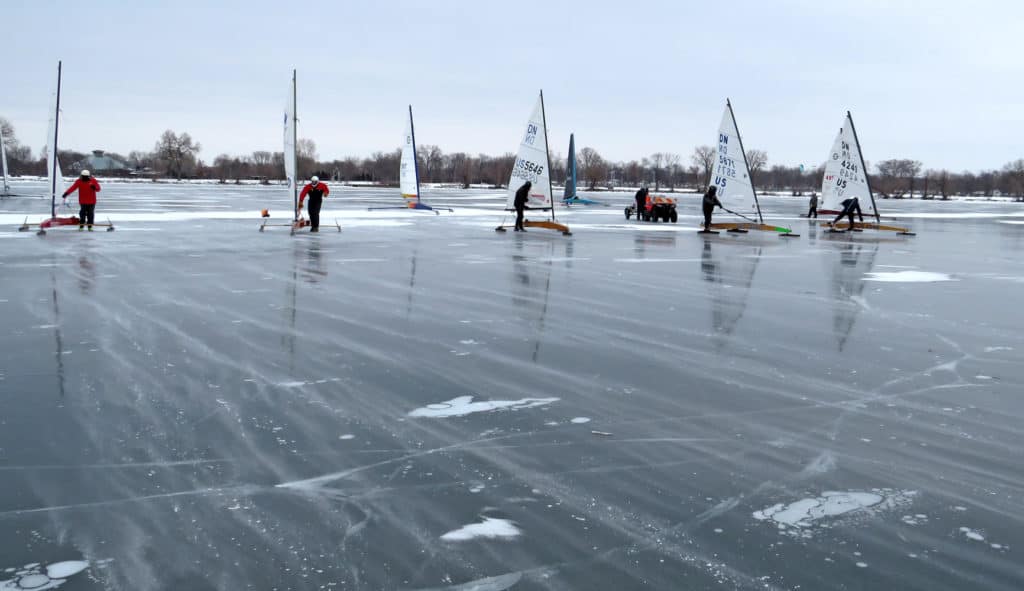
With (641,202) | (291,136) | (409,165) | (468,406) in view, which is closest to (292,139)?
(291,136)

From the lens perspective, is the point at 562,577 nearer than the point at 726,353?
Yes

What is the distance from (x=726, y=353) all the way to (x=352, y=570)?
207 inches

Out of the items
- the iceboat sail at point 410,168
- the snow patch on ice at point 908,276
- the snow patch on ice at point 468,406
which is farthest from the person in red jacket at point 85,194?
the snow patch on ice at point 468,406

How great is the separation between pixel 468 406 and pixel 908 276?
11519mm

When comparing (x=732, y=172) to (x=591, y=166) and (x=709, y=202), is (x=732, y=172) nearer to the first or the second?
(x=709, y=202)

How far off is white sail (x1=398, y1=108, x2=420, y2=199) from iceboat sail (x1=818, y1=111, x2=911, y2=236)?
1552 cm

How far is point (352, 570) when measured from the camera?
11.7ft

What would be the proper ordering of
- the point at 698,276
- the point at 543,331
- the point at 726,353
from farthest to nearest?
1. the point at 698,276
2. the point at 543,331
3. the point at 726,353

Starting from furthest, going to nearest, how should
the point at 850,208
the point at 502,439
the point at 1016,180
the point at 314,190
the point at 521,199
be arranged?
the point at 1016,180 < the point at 850,208 < the point at 521,199 < the point at 314,190 < the point at 502,439

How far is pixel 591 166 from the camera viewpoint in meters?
149

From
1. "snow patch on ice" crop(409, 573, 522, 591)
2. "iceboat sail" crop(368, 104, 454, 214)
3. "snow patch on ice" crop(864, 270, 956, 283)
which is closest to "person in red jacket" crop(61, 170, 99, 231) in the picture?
"iceboat sail" crop(368, 104, 454, 214)

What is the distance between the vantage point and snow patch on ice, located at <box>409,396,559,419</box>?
5867mm

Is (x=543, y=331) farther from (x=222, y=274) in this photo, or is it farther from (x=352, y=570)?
(x=222, y=274)

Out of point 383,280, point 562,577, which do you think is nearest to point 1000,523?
point 562,577
